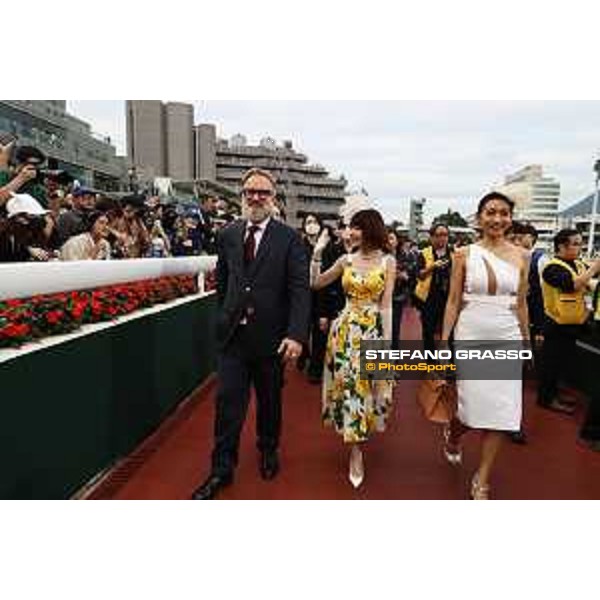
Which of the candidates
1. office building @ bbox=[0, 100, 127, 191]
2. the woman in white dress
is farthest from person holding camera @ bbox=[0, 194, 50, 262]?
office building @ bbox=[0, 100, 127, 191]

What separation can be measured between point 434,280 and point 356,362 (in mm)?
2836

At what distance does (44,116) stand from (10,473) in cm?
3770

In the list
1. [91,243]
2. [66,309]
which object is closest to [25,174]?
[66,309]

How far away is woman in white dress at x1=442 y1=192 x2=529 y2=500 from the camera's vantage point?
3367 millimetres

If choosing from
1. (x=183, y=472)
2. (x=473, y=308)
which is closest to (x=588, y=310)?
(x=473, y=308)

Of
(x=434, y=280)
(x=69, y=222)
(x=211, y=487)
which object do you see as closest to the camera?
(x=211, y=487)

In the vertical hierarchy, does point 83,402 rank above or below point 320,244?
below

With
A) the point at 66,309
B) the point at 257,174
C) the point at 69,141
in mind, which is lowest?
the point at 66,309

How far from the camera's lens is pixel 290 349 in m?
3.53

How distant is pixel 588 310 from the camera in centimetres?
571

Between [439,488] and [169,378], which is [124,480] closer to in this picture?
[169,378]

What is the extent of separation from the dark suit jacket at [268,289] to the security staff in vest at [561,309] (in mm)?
2544

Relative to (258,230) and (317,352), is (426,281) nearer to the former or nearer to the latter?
(317,352)

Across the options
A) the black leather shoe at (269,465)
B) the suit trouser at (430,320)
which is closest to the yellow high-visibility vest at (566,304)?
the suit trouser at (430,320)
